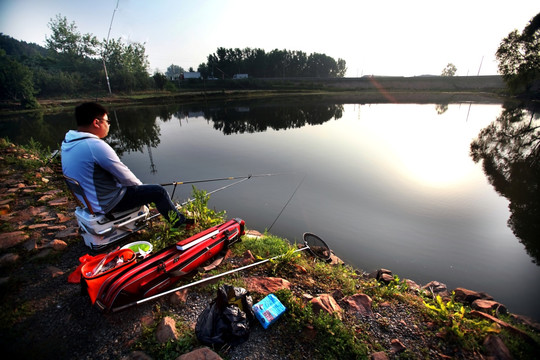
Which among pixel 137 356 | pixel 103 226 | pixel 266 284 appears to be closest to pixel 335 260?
pixel 266 284

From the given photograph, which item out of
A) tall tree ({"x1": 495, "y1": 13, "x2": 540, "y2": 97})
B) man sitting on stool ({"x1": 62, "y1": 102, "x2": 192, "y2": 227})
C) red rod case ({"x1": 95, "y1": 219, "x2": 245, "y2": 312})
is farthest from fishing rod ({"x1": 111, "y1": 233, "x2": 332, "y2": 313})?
tall tree ({"x1": 495, "y1": 13, "x2": 540, "y2": 97})

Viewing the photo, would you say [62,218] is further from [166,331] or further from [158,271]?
[166,331]

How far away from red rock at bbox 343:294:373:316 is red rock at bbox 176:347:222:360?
1708 millimetres

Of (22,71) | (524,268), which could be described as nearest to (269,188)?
(524,268)

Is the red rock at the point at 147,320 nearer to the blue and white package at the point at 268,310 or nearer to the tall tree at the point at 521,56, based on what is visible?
the blue and white package at the point at 268,310

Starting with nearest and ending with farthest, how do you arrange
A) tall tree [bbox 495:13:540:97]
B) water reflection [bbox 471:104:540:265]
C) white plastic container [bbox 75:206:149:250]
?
white plastic container [bbox 75:206:149:250] < water reflection [bbox 471:104:540:265] < tall tree [bbox 495:13:540:97]

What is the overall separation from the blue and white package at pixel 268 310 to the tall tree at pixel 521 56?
3995 cm

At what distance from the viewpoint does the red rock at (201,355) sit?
2047 millimetres

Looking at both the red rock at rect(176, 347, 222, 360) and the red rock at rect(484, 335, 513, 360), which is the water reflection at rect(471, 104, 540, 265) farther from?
the red rock at rect(176, 347, 222, 360)

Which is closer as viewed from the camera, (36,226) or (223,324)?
(223,324)

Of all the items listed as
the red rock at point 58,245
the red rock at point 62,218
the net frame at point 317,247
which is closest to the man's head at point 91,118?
the red rock at point 58,245

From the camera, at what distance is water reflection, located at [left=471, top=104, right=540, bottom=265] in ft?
19.0

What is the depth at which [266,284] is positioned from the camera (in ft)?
10.1

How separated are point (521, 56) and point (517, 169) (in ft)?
97.1
